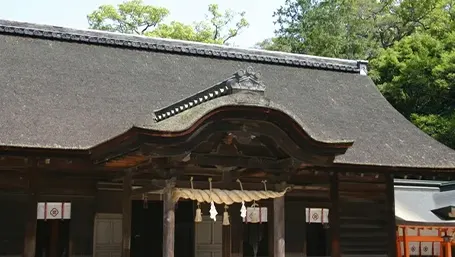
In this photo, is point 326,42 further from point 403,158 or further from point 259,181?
point 259,181

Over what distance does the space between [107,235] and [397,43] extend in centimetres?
2221

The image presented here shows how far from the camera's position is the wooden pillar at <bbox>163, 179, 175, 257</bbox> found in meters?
9.01

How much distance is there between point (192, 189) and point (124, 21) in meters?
29.5

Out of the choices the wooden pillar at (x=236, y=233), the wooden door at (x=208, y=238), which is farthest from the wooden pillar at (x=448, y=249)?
the wooden door at (x=208, y=238)

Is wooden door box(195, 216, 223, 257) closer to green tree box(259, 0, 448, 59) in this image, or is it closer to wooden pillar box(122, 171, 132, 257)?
wooden pillar box(122, 171, 132, 257)

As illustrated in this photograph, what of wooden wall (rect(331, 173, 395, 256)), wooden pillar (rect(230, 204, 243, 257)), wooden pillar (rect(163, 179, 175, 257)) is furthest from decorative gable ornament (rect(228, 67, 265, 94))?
wooden wall (rect(331, 173, 395, 256))

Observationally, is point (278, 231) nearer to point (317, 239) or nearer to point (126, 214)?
point (126, 214)

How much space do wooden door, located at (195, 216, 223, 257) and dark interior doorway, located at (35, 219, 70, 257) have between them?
246cm

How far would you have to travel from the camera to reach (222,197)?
32.0ft

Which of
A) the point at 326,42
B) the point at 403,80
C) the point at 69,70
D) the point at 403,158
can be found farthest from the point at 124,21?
the point at 403,158

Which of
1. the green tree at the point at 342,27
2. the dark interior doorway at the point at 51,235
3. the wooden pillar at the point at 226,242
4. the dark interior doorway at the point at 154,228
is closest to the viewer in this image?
the wooden pillar at the point at 226,242

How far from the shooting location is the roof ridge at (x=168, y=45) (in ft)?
43.9

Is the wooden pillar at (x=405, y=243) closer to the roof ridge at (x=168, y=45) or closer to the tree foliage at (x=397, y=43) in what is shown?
the roof ridge at (x=168, y=45)

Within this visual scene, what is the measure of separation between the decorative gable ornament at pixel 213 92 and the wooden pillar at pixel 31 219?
268cm
